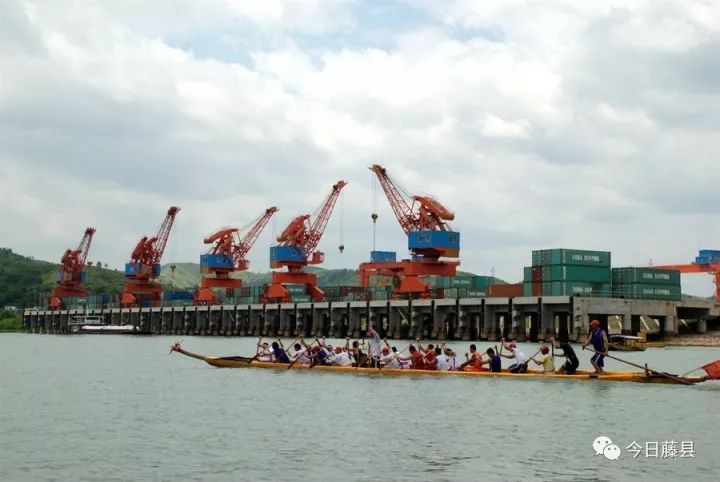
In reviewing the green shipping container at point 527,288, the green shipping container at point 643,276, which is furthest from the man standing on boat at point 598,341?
the green shipping container at point 643,276

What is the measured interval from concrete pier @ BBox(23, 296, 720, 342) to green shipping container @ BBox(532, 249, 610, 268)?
5931 mm

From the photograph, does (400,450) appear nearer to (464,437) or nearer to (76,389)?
(464,437)

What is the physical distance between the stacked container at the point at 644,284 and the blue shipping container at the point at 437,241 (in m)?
23.2

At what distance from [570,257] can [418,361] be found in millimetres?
69905

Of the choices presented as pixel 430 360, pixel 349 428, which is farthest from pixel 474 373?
pixel 349 428

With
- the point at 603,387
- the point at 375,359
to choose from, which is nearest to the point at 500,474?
the point at 603,387

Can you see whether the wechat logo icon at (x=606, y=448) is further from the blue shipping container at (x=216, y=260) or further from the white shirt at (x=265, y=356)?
the blue shipping container at (x=216, y=260)

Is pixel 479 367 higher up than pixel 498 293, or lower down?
lower down

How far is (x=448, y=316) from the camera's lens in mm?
143500

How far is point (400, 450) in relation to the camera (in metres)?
26.6

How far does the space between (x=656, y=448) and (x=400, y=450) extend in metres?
7.52

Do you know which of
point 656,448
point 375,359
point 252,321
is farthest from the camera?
point 252,321

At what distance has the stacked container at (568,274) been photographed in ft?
370

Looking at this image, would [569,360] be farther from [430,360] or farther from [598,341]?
[430,360]
